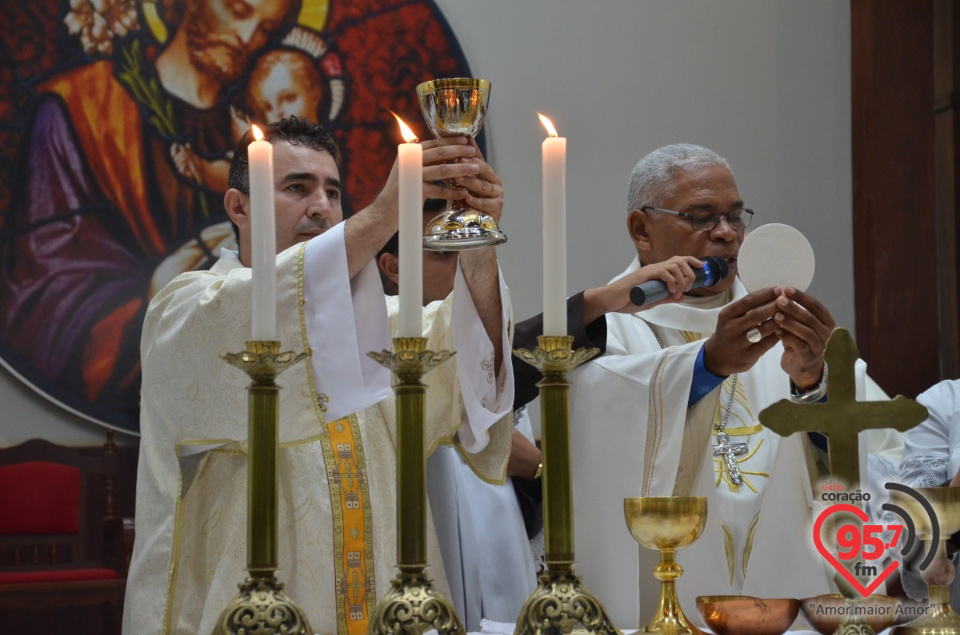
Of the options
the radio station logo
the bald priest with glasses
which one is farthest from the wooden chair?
the radio station logo

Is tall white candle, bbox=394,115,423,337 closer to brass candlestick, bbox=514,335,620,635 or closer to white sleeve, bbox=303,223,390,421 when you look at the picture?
brass candlestick, bbox=514,335,620,635

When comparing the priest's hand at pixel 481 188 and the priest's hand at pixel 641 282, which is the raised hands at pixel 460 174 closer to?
the priest's hand at pixel 481 188

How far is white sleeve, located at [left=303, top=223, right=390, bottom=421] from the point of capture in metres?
2.36

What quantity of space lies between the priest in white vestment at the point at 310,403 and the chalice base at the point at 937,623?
0.92 meters

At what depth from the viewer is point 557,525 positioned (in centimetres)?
163

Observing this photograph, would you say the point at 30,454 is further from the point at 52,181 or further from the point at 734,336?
the point at 734,336

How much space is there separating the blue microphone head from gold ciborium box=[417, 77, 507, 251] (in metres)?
1.24

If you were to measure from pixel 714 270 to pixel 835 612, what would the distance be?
1.30 m

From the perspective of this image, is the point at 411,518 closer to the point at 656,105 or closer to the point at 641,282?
the point at 641,282

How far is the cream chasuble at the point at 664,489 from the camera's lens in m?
2.86

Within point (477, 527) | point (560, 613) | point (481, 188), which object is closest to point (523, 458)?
point (477, 527)

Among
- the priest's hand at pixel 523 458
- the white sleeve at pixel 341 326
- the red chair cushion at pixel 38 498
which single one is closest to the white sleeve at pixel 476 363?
the white sleeve at pixel 341 326

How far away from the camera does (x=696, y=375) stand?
3.06 metres

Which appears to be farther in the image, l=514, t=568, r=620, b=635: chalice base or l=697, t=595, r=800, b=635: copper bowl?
l=697, t=595, r=800, b=635: copper bowl
